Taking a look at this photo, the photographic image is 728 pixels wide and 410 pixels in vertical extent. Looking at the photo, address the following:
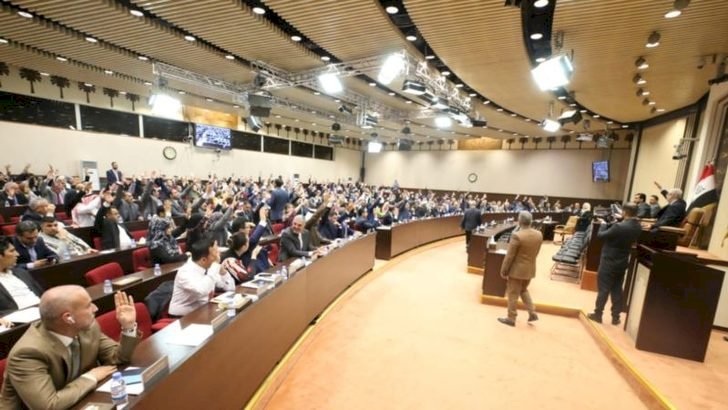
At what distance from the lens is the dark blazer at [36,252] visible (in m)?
3.19

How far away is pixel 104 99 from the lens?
11328 millimetres

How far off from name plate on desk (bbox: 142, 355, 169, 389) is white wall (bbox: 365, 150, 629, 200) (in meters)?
19.9

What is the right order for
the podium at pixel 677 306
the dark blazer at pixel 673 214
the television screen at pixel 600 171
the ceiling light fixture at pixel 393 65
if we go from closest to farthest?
the podium at pixel 677 306, the dark blazer at pixel 673 214, the ceiling light fixture at pixel 393 65, the television screen at pixel 600 171

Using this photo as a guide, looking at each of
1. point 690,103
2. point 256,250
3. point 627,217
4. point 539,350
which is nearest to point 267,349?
point 256,250

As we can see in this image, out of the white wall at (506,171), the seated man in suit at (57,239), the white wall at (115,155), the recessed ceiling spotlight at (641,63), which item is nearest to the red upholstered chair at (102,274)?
the seated man in suit at (57,239)

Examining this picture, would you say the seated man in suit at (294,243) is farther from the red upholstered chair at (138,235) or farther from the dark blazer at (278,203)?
the dark blazer at (278,203)

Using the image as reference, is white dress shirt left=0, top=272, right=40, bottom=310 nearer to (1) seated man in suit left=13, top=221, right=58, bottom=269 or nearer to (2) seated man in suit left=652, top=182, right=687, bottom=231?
(1) seated man in suit left=13, top=221, right=58, bottom=269

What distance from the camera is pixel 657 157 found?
1097 cm

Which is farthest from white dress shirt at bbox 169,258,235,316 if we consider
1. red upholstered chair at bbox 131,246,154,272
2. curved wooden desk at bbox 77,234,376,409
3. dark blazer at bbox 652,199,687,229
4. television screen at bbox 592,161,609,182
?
television screen at bbox 592,161,609,182

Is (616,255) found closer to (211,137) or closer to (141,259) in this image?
(141,259)

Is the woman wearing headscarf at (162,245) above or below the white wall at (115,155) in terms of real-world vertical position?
below

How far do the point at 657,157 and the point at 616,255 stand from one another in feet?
32.7

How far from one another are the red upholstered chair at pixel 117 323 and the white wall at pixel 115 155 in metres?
11.4

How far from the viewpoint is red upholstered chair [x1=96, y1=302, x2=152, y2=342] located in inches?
84.0
